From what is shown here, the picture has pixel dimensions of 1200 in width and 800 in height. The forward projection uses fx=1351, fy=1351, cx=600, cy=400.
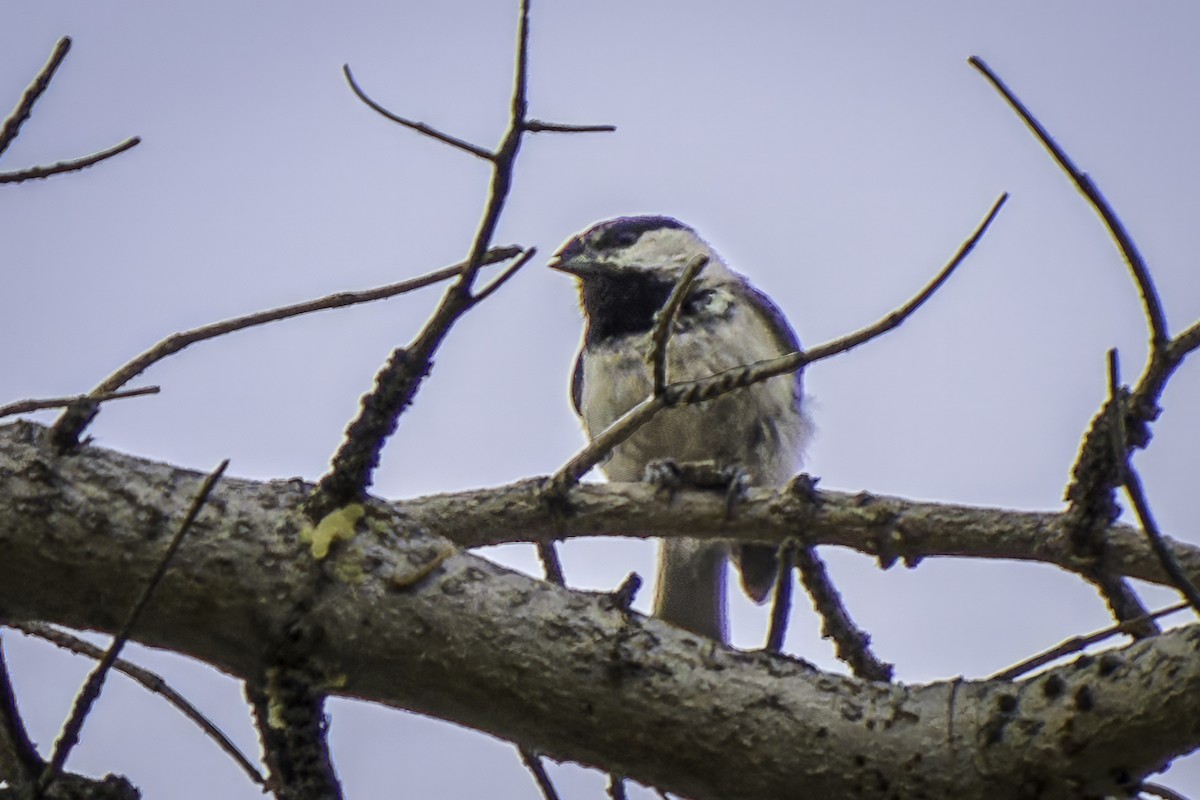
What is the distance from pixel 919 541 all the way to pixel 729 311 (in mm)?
2236

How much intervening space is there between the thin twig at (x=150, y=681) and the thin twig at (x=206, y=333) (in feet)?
1.07

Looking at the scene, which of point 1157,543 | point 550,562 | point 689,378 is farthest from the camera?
point 689,378

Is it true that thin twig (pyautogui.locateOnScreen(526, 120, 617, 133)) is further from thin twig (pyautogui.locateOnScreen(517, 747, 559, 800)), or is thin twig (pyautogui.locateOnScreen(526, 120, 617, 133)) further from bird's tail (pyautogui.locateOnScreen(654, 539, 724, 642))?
bird's tail (pyautogui.locateOnScreen(654, 539, 724, 642))

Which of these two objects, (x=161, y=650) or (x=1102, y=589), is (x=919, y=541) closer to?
(x=1102, y=589)

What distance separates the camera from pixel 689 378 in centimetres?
494

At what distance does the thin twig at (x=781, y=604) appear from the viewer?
1987mm

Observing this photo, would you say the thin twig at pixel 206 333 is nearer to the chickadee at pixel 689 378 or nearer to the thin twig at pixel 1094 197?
the thin twig at pixel 1094 197

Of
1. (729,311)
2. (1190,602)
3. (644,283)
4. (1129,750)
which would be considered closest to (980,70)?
(1190,602)

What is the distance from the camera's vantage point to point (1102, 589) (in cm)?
277

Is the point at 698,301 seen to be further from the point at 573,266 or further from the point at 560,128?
the point at 560,128

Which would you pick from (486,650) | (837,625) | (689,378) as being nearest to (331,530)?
(486,650)

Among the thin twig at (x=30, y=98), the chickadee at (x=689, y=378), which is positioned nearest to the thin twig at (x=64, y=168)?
the thin twig at (x=30, y=98)

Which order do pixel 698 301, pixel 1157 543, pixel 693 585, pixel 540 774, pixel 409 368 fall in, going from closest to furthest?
pixel 1157 543 → pixel 409 368 → pixel 540 774 → pixel 698 301 → pixel 693 585

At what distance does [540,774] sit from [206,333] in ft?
2.95
